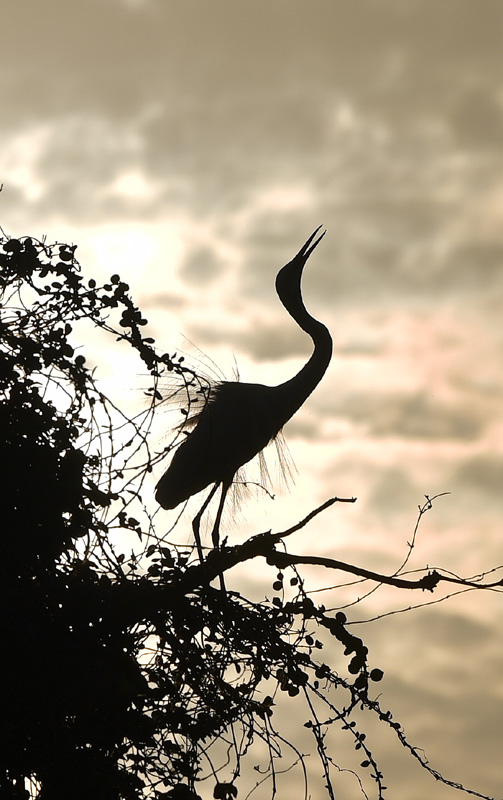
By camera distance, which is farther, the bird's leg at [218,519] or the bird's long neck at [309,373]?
the bird's long neck at [309,373]

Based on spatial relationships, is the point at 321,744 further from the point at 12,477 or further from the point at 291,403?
the point at 291,403

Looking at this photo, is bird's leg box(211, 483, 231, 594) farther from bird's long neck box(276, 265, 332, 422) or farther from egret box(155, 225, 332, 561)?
bird's long neck box(276, 265, 332, 422)

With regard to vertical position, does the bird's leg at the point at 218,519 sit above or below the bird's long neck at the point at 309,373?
below

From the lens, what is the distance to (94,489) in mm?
3748

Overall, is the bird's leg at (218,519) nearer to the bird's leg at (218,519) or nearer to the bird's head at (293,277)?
the bird's leg at (218,519)

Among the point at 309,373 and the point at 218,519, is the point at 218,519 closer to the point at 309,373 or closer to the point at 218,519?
the point at 218,519

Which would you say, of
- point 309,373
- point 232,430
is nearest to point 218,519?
point 232,430

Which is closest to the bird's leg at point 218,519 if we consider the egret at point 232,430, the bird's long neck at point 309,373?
the egret at point 232,430

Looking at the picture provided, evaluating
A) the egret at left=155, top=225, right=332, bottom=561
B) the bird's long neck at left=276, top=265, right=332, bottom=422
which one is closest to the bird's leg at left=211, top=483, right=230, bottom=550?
the egret at left=155, top=225, right=332, bottom=561

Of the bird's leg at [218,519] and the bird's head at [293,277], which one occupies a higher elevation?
the bird's head at [293,277]

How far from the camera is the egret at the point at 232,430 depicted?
7.79m

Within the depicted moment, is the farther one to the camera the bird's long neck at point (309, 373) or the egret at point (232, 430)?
the bird's long neck at point (309, 373)

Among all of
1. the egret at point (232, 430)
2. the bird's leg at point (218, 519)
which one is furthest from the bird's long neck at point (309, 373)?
the bird's leg at point (218, 519)

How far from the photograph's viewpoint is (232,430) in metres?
7.86
